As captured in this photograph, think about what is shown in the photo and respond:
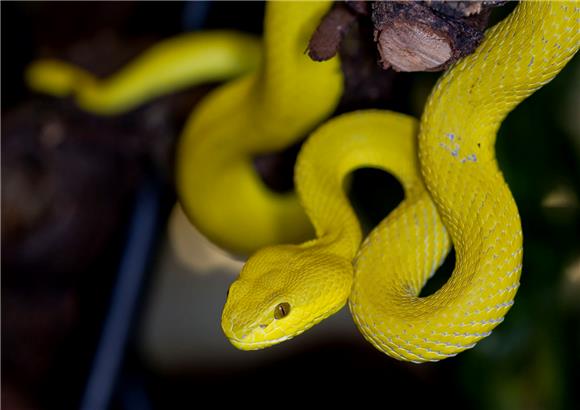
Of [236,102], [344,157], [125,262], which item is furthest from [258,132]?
[125,262]

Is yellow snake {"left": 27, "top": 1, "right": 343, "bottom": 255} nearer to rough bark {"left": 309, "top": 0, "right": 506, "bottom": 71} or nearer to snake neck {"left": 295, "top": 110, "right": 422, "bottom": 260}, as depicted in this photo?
snake neck {"left": 295, "top": 110, "right": 422, "bottom": 260}

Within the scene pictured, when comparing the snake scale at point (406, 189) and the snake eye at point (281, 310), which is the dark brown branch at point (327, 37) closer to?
the snake scale at point (406, 189)

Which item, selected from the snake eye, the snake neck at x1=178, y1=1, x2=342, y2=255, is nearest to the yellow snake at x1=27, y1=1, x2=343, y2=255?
the snake neck at x1=178, y1=1, x2=342, y2=255

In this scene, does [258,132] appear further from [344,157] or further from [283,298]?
[283,298]

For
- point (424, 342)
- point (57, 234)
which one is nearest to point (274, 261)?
point (424, 342)

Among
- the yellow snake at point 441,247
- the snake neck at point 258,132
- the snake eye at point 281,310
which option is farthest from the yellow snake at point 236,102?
the snake eye at point 281,310

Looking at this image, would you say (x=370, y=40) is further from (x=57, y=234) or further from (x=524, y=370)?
(x=57, y=234)
